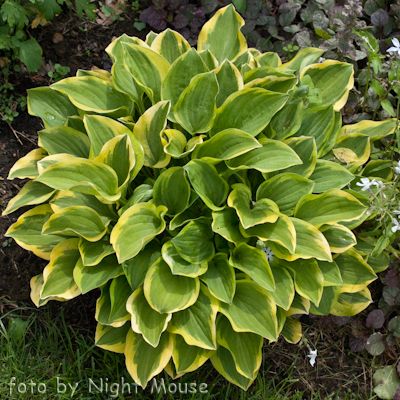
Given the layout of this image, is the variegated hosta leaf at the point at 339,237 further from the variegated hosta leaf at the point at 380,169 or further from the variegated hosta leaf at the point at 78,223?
the variegated hosta leaf at the point at 78,223

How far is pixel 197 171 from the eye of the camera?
5.03ft

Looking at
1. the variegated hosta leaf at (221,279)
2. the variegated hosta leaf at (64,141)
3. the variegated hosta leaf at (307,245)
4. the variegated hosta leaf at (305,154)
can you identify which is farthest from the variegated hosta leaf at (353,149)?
the variegated hosta leaf at (64,141)

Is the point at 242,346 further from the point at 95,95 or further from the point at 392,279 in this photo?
the point at 95,95

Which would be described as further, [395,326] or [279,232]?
[395,326]

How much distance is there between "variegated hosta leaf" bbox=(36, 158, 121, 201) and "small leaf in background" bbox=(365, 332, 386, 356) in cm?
167

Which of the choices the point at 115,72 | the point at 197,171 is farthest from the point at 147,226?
the point at 115,72

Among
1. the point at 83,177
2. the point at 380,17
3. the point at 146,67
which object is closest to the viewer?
the point at 83,177

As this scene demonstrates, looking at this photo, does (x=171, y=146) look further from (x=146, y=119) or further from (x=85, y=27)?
(x=85, y=27)

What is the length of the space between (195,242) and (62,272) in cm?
60

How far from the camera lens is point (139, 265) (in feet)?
5.37

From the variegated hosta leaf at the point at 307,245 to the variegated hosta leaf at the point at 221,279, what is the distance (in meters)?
0.23

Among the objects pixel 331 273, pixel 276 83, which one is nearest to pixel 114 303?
pixel 331 273

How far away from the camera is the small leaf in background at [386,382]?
210 centimetres

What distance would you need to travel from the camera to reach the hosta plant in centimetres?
153
